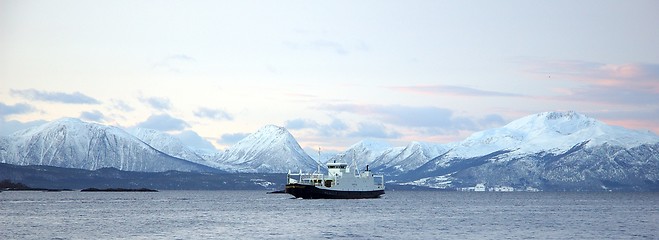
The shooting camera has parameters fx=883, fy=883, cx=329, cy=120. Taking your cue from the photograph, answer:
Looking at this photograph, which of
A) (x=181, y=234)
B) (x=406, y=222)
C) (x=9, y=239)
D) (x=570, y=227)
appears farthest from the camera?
(x=406, y=222)

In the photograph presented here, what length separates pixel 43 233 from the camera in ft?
367

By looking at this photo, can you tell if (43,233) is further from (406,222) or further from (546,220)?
(546,220)

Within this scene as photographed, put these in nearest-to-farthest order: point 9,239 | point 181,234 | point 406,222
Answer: point 9,239 → point 181,234 → point 406,222

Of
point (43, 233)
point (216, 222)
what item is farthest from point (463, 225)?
point (43, 233)

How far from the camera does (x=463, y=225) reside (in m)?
130

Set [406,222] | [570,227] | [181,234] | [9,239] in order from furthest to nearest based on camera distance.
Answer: [406,222]
[570,227]
[181,234]
[9,239]

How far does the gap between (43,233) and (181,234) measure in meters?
18.2

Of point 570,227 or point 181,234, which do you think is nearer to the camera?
point 181,234

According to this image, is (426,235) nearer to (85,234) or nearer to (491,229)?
(491,229)

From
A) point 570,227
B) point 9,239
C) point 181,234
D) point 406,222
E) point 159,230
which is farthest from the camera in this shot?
point 406,222

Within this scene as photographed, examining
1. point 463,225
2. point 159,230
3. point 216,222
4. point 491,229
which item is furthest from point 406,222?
point 159,230

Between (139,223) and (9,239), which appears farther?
(139,223)

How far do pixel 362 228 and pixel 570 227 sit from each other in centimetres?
3145

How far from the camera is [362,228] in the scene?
4783 inches
